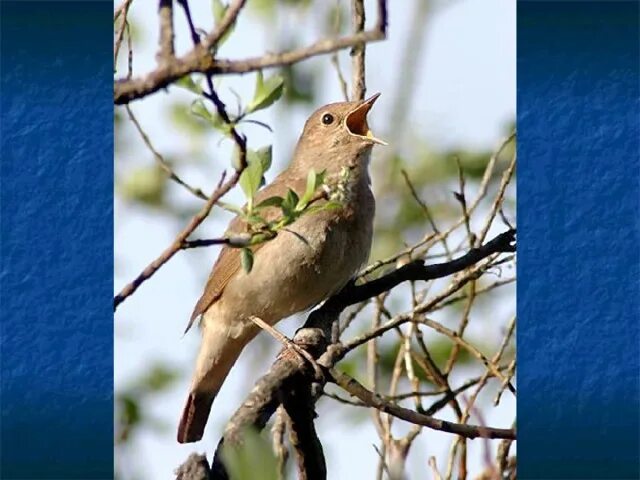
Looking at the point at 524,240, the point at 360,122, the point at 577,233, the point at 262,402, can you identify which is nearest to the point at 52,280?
the point at 262,402

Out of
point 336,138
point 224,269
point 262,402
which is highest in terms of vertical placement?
point 336,138

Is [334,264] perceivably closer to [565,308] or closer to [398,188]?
[398,188]

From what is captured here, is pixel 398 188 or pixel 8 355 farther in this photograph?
pixel 398 188

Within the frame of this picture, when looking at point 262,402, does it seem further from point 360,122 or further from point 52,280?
point 360,122

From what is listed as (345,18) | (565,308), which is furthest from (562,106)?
(345,18)

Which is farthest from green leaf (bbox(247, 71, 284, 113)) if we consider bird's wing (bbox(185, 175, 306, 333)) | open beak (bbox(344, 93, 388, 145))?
bird's wing (bbox(185, 175, 306, 333))

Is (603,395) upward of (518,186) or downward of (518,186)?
downward

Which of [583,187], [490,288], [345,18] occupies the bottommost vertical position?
[583,187]

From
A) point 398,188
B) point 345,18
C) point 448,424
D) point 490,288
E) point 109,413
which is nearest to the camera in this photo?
point 448,424
